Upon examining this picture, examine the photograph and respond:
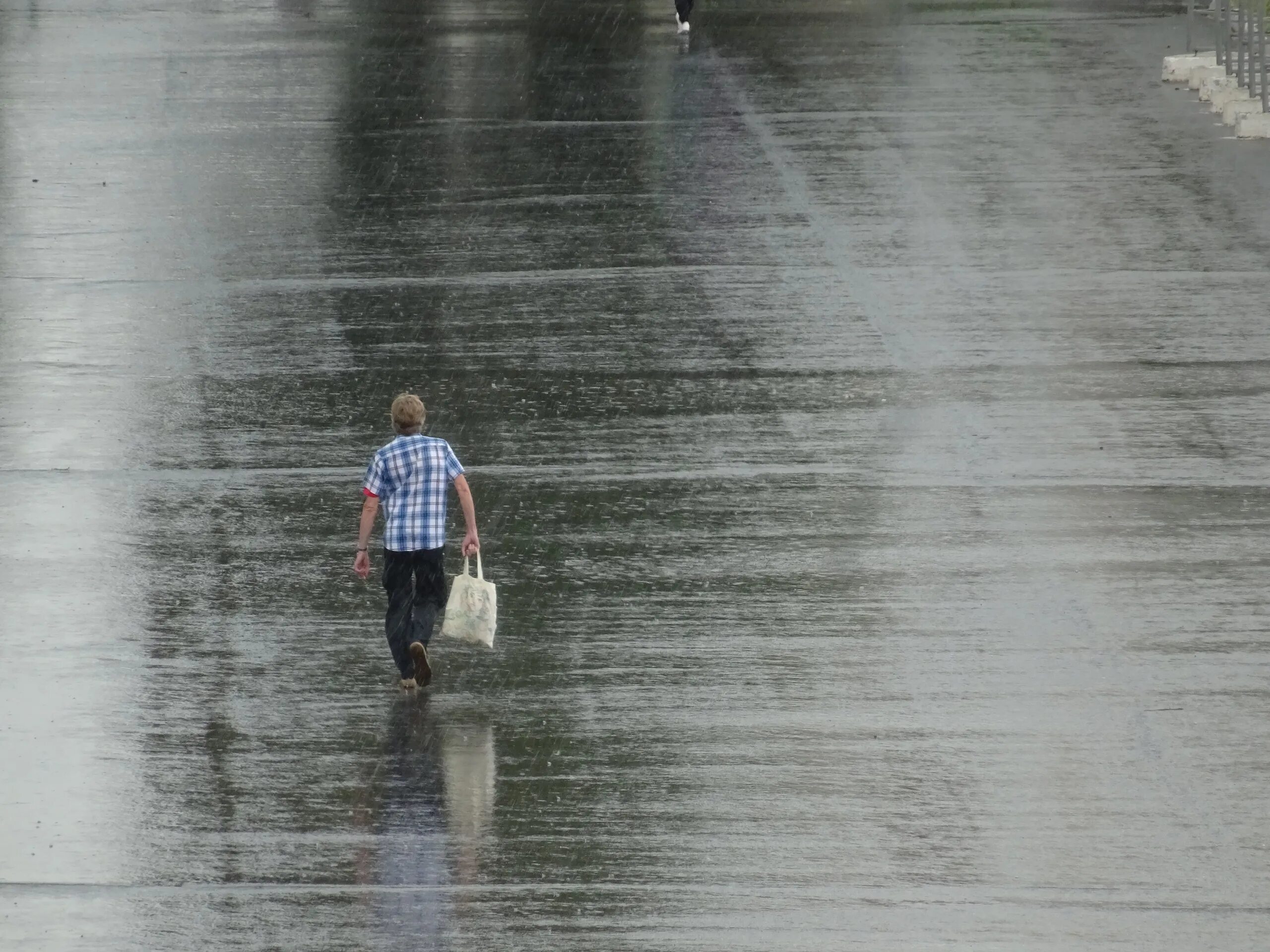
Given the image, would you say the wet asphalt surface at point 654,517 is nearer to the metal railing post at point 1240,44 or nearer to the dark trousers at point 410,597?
the dark trousers at point 410,597

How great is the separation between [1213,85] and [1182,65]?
1.17 m

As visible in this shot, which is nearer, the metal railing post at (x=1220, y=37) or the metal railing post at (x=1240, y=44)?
the metal railing post at (x=1240, y=44)

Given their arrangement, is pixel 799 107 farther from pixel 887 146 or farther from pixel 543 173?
pixel 543 173

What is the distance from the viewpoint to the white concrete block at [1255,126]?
64.2ft

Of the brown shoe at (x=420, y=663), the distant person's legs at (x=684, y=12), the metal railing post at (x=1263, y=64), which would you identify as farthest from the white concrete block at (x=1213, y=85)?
the brown shoe at (x=420, y=663)

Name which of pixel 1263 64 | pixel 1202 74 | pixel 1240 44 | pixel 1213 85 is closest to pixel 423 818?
pixel 1263 64

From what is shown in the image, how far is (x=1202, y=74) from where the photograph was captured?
71.2 ft

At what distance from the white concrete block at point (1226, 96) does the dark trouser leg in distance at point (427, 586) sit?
1294 centimetres

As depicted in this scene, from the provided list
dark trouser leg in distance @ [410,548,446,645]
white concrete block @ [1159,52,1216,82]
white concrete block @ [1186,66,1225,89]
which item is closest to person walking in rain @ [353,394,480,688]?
dark trouser leg in distance @ [410,548,446,645]

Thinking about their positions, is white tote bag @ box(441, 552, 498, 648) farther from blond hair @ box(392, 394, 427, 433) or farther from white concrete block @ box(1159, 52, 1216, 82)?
white concrete block @ box(1159, 52, 1216, 82)

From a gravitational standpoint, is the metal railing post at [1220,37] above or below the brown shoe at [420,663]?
above

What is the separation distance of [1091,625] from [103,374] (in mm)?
7289

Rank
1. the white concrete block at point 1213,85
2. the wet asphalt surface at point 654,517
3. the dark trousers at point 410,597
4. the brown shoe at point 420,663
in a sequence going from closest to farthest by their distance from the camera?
1. the wet asphalt surface at point 654,517
2. the brown shoe at point 420,663
3. the dark trousers at point 410,597
4. the white concrete block at point 1213,85

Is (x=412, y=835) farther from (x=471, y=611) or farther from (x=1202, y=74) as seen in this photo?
(x=1202, y=74)
